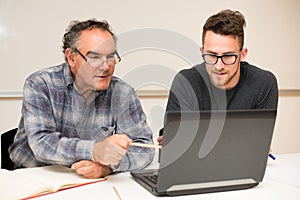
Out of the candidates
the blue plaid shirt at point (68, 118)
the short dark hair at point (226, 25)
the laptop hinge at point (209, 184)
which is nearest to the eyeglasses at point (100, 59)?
the blue plaid shirt at point (68, 118)

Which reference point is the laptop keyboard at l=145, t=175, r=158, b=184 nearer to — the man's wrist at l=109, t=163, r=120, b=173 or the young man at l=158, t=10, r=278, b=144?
the man's wrist at l=109, t=163, r=120, b=173

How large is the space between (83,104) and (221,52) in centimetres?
69

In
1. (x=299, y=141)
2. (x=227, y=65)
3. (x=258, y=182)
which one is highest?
(x=227, y=65)

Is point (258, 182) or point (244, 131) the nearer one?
point (244, 131)

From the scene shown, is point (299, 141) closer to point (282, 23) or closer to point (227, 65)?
point (282, 23)

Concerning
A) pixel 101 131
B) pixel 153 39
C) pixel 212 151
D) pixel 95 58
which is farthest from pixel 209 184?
pixel 153 39

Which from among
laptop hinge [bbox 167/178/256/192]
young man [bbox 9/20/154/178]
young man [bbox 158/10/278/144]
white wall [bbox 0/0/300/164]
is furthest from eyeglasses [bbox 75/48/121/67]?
laptop hinge [bbox 167/178/256/192]

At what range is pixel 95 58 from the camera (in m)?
1.61

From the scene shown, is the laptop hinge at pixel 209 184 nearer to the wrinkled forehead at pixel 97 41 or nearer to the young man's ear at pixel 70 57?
the wrinkled forehead at pixel 97 41

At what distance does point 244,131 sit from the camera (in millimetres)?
1137

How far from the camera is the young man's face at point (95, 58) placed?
1586mm

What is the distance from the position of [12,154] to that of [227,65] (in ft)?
3.55

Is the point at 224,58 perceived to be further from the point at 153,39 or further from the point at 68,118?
the point at 153,39

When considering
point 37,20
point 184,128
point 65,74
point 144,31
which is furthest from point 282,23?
point 184,128
